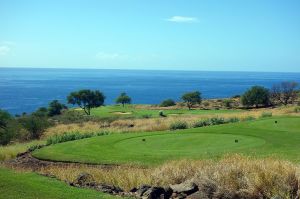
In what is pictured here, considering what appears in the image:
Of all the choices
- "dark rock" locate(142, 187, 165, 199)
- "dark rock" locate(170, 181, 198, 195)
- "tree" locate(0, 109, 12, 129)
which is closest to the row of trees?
"tree" locate(0, 109, 12, 129)

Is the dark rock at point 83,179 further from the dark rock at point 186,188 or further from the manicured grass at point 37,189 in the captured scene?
the dark rock at point 186,188

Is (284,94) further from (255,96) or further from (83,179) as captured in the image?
(83,179)

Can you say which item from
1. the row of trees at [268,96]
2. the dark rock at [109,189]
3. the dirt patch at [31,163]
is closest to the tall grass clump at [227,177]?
the dark rock at [109,189]

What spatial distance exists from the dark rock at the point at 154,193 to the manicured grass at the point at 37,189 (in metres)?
0.98

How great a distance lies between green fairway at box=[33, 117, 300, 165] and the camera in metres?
15.3

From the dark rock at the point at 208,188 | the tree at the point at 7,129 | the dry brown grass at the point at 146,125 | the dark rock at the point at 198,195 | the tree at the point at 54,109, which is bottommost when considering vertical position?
the tree at the point at 54,109

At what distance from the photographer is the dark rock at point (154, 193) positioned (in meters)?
9.87

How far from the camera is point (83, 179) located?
11898mm

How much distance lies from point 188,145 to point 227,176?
705cm

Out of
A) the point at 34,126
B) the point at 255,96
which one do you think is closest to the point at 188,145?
the point at 34,126

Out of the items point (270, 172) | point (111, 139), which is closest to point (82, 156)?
point (111, 139)

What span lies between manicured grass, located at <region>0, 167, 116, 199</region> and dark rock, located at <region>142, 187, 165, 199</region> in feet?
Result: 3.21

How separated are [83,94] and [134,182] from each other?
56.4 metres

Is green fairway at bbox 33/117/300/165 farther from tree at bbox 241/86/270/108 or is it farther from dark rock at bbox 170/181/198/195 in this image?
tree at bbox 241/86/270/108
